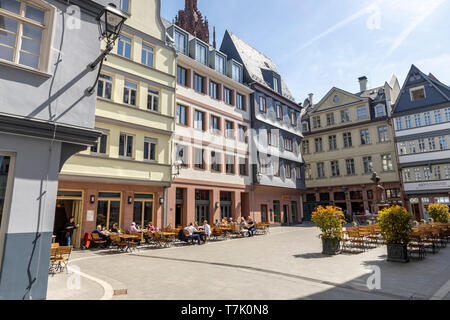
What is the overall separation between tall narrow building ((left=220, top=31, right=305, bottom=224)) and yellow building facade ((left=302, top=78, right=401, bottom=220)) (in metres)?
5.18

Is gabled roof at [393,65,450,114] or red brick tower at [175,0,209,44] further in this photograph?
red brick tower at [175,0,209,44]

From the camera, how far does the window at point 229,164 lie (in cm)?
2532

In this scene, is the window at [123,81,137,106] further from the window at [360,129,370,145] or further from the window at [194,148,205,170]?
the window at [360,129,370,145]

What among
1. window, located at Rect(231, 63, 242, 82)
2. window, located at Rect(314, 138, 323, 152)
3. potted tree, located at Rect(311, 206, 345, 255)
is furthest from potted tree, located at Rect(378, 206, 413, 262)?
window, located at Rect(314, 138, 323, 152)

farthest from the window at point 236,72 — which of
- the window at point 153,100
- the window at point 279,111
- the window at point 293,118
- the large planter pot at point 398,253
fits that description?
the large planter pot at point 398,253

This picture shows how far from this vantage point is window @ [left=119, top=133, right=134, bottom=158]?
1712 centimetres

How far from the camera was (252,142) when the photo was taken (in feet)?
91.6

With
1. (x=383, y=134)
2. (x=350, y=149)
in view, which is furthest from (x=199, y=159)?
(x=383, y=134)

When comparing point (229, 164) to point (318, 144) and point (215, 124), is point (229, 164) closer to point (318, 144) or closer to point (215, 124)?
point (215, 124)

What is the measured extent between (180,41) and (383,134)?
27098 mm

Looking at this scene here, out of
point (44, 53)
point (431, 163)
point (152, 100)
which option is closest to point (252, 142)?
point (152, 100)

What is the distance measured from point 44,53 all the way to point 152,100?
12.7 metres

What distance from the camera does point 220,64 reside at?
26453 mm
